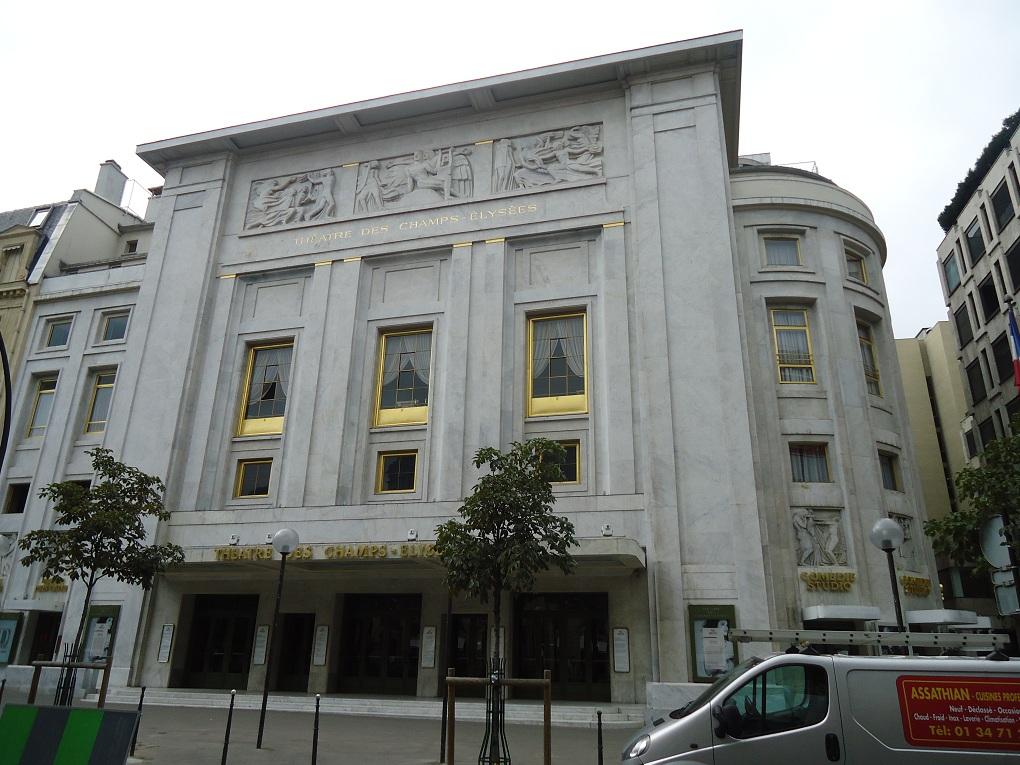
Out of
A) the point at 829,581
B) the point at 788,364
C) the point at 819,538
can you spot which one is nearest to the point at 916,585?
the point at 829,581

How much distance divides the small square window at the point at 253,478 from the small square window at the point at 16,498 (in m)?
10.5

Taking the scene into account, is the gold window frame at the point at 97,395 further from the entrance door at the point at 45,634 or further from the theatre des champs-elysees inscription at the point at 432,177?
the theatre des champs-elysees inscription at the point at 432,177

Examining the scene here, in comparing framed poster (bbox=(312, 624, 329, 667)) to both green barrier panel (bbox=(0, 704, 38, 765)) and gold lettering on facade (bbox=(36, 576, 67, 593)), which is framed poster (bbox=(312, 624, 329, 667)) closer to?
gold lettering on facade (bbox=(36, 576, 67, 593))

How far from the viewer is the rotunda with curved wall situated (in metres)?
21.6

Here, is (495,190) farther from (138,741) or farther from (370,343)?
(138,741)

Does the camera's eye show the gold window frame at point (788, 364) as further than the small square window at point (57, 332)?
No

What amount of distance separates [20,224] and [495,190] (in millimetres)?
24412

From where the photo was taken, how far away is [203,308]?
93.5 ft

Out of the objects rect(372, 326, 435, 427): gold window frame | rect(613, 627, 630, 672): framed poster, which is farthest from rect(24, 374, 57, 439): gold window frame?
rect(613, 627, 630, 672): framed poster

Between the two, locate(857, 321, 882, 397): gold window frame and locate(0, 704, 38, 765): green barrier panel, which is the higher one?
locate(857, 321, 882, 397): gold window frame

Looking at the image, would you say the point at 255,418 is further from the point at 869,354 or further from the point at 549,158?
the point at 869,354

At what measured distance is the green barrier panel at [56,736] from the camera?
6.34 m

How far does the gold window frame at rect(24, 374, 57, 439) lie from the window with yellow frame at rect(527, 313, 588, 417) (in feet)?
67.2

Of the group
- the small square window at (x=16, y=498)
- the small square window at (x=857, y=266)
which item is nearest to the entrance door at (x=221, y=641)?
the small square window at (x=16, y=498)
